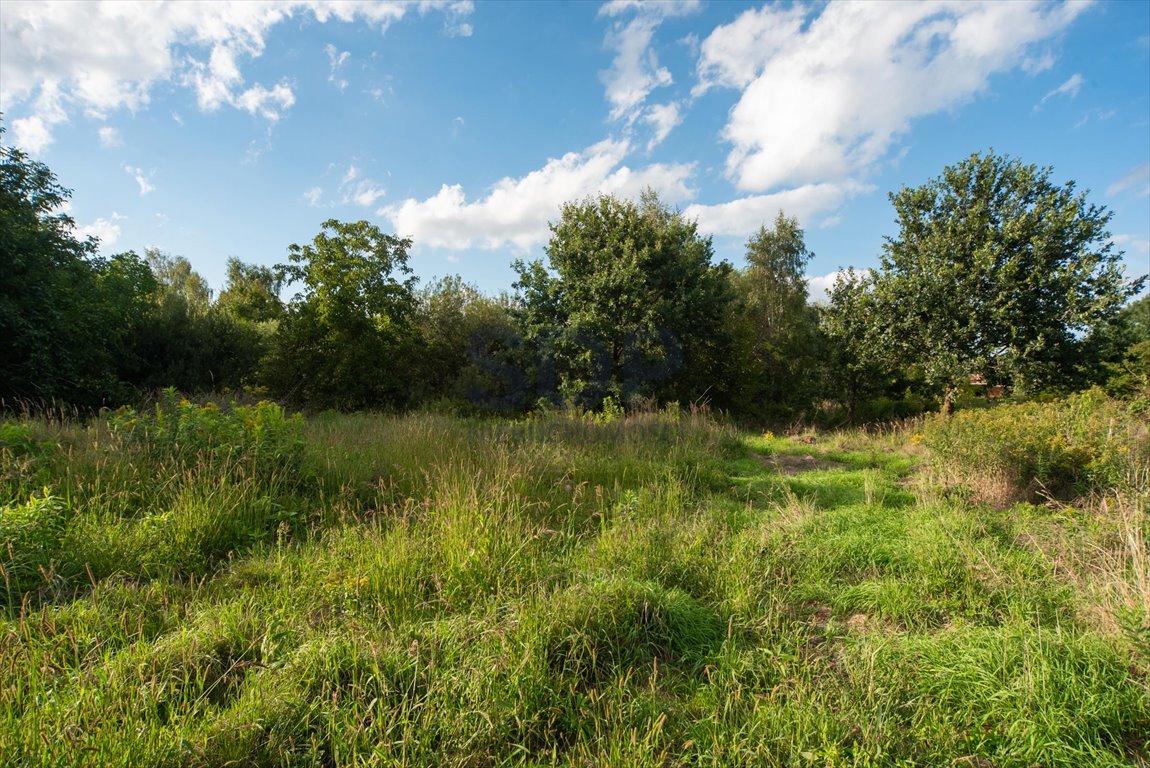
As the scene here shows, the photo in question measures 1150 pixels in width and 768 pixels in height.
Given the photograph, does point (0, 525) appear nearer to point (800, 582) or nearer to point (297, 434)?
point (297, 434)

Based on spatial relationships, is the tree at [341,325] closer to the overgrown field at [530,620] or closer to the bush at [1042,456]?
the overgrown field at [530,620]

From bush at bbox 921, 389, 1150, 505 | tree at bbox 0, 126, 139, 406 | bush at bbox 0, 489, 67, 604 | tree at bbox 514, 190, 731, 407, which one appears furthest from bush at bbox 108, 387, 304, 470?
tree at bbox 514, 190, 731, 407

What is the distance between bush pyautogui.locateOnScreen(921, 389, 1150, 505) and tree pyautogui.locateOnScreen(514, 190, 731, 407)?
10827mm

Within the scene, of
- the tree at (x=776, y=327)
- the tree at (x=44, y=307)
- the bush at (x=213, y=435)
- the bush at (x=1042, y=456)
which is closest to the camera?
the bush at (x=213, y=435)

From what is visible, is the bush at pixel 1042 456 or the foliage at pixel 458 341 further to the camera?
the foliage at pixel 458 341

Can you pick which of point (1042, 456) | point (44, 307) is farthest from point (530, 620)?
point (44, 307)

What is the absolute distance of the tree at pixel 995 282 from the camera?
12453mm

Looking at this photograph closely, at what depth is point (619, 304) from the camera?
17.0m

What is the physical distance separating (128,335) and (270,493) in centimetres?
1736

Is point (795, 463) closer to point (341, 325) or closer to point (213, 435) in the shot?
point (213, 435)

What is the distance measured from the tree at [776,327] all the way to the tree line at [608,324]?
0.14 m

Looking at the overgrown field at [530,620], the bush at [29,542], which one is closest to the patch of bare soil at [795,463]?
the overgrown field at [530,620]

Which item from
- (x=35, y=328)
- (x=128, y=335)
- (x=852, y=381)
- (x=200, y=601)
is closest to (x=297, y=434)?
(x=200, y=601)

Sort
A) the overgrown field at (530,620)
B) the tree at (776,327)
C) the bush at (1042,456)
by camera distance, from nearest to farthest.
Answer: the overgrown field at (530,620) < the bush at (1042,456) < the tree at (776,327)
